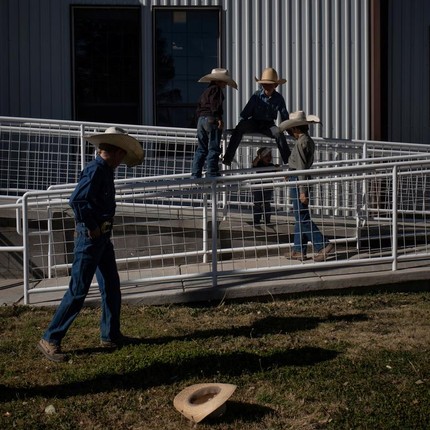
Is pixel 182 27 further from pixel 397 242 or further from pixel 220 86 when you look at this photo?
pixel 397 242

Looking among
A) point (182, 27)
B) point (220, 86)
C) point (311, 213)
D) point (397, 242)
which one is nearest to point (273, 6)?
point (182, 27)

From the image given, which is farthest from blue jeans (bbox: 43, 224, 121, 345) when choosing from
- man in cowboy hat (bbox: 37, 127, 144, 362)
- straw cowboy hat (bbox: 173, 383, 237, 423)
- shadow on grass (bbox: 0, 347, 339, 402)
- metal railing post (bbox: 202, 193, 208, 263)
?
metal railing post (bbox: 202, 193, 208, 263)

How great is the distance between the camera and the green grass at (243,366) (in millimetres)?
6352

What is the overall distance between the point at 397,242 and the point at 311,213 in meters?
1.23

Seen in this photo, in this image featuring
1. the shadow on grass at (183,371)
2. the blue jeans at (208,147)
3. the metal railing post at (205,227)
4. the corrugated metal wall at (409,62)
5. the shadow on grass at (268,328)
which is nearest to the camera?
the shadow on grass at (183,371)

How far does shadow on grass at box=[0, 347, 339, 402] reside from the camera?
6818 millimetres

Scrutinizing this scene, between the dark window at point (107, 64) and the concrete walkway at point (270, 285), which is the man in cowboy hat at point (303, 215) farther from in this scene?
the dark window at point (107, 64)

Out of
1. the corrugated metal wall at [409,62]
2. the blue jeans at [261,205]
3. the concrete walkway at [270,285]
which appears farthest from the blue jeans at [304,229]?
the corrugated metal wall at [409,62]

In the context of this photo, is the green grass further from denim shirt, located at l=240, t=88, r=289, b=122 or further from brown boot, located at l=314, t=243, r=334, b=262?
denim shirt, located at l=240, t=88, r=289, b=122

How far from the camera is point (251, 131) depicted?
36.3 feet

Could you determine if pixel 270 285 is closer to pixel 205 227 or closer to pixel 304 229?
pixel 304 229

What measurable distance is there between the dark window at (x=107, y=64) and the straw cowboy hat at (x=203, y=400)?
734 cm

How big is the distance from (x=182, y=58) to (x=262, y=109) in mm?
2552

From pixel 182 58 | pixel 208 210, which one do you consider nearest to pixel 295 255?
pixel 208 210
